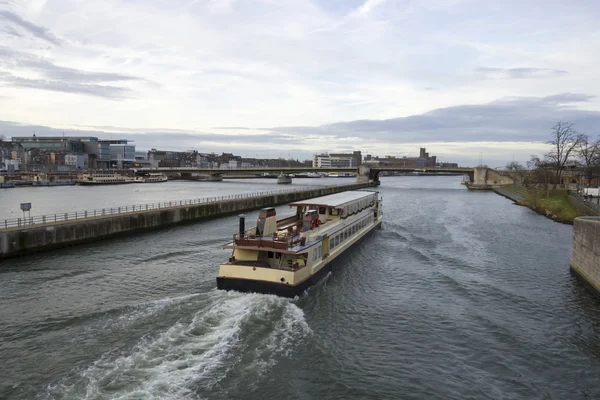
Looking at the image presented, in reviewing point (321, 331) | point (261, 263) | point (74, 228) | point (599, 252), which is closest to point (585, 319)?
point (599, 252)

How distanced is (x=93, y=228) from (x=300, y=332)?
30568mm

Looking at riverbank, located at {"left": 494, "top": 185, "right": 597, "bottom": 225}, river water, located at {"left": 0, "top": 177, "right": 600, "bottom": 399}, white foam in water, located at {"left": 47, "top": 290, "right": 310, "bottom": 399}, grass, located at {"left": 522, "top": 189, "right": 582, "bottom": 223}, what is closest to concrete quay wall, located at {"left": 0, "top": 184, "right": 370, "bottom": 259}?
river water, located at {"left": 0, "top": 177, "right": 600, "bottom": 399}

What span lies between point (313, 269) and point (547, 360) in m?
13.7

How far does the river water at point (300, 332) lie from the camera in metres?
15.7

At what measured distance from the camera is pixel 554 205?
227 feet

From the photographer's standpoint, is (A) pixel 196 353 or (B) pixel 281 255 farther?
(B) pixel 281 255

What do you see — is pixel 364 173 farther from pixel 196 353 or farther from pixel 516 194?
pixel 196 353

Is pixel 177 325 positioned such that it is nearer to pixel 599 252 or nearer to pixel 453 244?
pixel 599 252

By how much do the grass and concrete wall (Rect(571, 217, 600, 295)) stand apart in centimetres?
3028

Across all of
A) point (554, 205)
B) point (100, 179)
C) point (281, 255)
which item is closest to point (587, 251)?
point (281, 255)

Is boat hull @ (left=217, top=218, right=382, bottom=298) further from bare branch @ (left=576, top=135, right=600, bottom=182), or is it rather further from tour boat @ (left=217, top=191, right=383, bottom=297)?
bare branch @ (left=576, top=135, right=600, bottom=182)

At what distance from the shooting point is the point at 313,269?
1062 inches

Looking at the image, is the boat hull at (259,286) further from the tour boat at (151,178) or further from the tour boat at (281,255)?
the tour boat at (151,178)

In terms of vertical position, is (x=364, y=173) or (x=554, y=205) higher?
(x=364, y=173)
